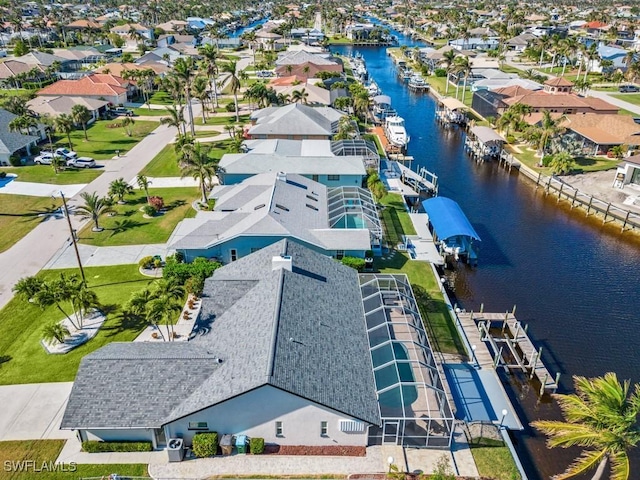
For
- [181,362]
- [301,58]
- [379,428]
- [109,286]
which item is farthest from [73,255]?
[301,58]

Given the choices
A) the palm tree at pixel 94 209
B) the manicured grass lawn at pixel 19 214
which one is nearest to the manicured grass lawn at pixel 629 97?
the palm tree at pixel 94 209

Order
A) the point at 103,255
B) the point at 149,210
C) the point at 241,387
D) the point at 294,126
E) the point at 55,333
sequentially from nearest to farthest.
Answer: the point at 241,387
the point at 55,333
the point at 103,255
the point at 149,210
the point at 294,126

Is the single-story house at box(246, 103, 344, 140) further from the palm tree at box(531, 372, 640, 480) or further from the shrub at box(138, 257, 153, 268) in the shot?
the palm tree at box(531, 372, 640, 480)

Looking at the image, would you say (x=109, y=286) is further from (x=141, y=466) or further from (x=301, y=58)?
(x=301, y=58)

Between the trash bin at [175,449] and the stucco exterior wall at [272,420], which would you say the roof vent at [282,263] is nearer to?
the stucco exterior wall at [272,420]

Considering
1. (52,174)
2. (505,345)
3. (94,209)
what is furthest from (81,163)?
(505,345)

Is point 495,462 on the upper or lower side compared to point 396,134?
lower

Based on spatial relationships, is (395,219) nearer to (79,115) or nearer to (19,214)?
(19,214)
